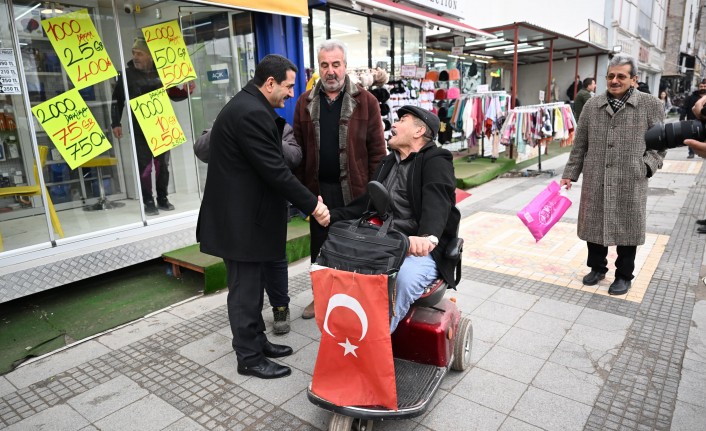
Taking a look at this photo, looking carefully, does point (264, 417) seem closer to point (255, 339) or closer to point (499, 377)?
point (255, 339)

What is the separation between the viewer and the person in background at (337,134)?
3.54m

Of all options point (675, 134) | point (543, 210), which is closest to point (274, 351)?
point (543, 210)

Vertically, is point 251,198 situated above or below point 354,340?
above

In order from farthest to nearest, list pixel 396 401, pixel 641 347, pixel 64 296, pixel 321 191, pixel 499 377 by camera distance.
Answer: pixel 64 296, pixel 321 191, pixel 641 347, pixel 499 377, pixel 396 401

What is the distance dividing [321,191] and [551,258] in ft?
9.69

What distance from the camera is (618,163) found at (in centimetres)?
401

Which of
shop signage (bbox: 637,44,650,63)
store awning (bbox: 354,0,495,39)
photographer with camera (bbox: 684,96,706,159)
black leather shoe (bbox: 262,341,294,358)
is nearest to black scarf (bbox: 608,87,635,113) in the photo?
photographer with camera (bbox: 684,96,706,159)

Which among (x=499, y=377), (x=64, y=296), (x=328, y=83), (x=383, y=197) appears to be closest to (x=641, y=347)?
(x=499, y=377)

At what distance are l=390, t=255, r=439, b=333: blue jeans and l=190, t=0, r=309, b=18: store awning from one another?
3.06m

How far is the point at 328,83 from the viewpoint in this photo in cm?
348

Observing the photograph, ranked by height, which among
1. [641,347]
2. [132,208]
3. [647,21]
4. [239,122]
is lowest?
[641,347]

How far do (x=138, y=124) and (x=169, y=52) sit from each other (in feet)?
2.96

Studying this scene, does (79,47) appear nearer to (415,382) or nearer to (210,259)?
(210,259)

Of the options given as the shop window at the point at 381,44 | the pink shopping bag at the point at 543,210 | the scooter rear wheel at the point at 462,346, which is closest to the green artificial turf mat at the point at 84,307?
the scooter rear wheel at the point at 462,346
